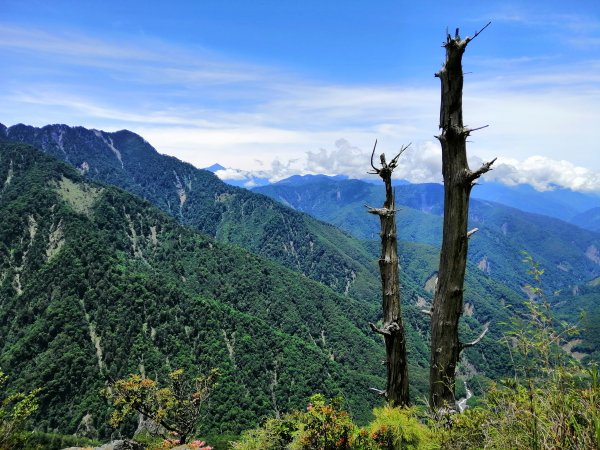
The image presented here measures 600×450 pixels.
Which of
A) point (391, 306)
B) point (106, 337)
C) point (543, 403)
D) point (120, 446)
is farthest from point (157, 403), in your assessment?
point (106, 337)

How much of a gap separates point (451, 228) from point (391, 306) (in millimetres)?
2930

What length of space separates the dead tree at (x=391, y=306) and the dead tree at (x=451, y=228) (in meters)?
1.12

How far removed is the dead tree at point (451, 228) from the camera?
7820 millimetres

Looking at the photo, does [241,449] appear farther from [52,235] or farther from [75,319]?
[52,235]

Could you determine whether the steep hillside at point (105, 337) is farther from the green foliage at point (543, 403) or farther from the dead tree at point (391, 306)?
the green foliage at point (543, 403)

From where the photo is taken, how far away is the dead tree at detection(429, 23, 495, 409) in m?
7.82

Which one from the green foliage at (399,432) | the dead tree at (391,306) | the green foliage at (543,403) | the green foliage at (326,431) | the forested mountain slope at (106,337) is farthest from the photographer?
the forested mountain slope at (106,337)

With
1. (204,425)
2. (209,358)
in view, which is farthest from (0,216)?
(204,425)

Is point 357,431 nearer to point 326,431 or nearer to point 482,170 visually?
point 326,431

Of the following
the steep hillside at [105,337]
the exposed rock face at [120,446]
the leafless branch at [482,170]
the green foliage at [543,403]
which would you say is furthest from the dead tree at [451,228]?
the steep hillside at [105,337]

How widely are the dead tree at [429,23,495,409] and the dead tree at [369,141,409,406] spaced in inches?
44.2

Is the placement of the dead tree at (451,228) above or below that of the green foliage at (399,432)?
above

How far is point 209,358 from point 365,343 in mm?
89628

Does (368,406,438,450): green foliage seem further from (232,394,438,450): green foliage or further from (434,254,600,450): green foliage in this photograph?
(434,254,600,450): green foliage
